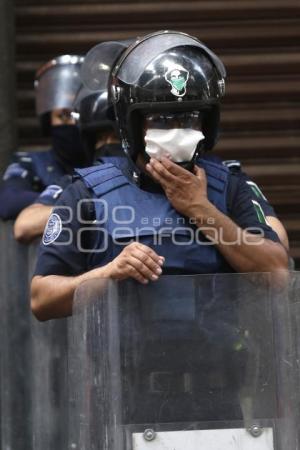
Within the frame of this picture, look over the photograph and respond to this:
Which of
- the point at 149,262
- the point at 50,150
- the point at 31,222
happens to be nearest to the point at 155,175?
the point at 149,262

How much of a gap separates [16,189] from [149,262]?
209cm

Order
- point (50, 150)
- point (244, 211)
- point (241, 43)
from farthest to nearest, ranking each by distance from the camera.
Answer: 1. point (241, 43)
2. point (50, 150)
3. point (244, 211)

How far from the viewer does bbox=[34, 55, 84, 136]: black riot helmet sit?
567 cm

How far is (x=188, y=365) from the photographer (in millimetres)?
3273

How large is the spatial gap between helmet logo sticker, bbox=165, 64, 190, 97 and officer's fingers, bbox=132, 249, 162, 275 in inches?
22.7

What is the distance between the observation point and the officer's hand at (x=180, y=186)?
3.57 metres

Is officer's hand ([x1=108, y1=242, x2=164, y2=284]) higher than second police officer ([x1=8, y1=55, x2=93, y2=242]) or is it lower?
lower

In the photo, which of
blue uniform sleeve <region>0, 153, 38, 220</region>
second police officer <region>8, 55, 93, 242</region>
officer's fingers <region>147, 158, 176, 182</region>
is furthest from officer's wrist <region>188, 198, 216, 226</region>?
blue uniform sleeve <region>0, 153, 38, 220</region>

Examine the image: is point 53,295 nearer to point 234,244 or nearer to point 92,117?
point 234,244

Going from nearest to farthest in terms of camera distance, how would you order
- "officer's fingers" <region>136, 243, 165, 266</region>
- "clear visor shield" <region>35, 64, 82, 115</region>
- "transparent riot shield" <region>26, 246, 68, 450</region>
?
"officer's fingers" <region>136, 243, 165, 266</region>, "transparent riot shield" <region>26, 246, 68, 450</region>, "clear visor shield" <region>35, 64, 82, 115</region>

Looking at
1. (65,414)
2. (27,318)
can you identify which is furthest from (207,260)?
(27,318)

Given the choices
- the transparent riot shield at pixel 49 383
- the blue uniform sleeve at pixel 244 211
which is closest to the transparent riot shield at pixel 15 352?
the transparent riot shield at pixel 49 383

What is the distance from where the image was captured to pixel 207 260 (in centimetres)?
358

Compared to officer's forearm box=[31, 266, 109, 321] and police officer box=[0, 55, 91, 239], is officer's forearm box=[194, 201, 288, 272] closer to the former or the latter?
officer's forearm box=[31, 266, 109, 321]
